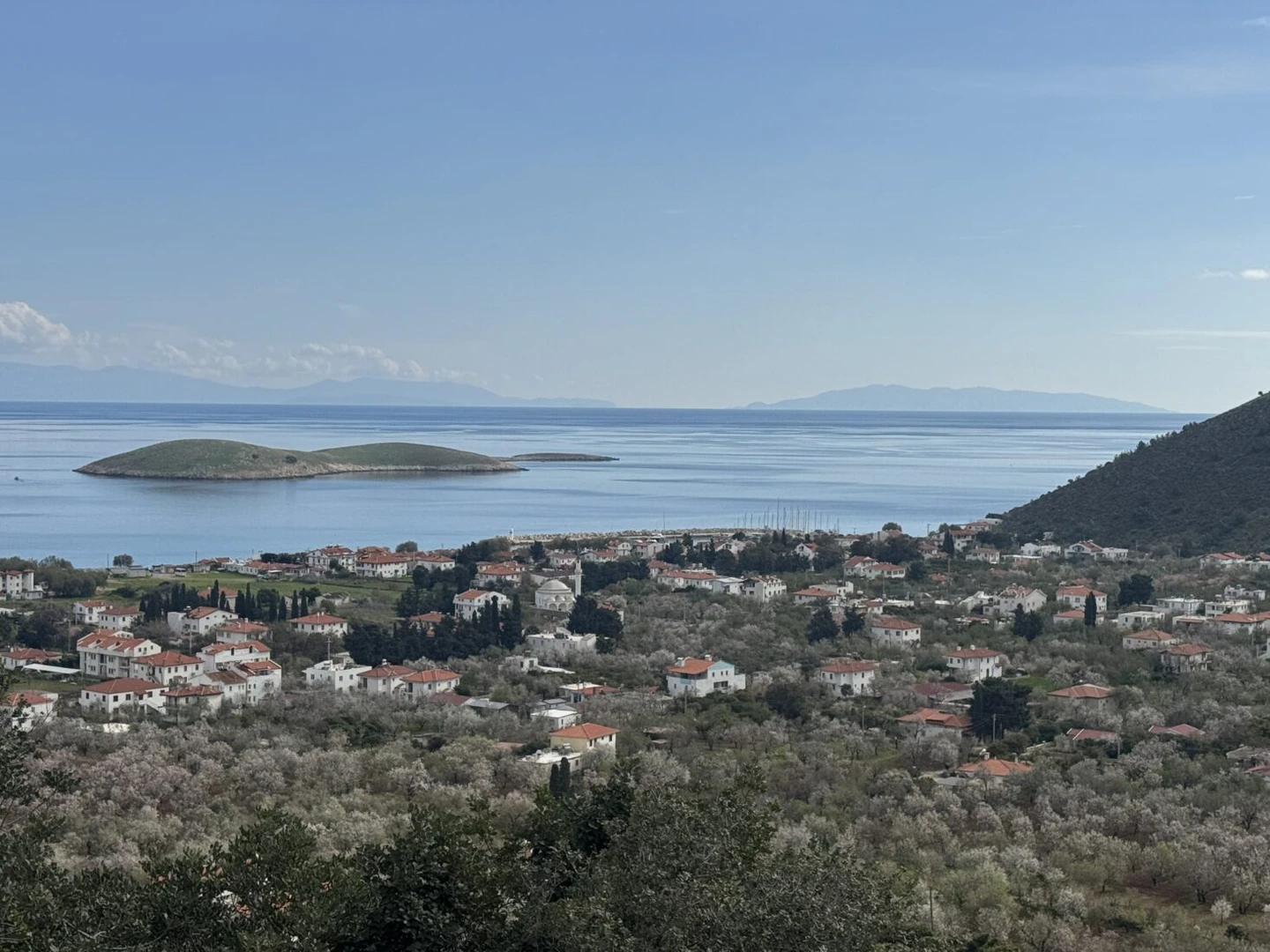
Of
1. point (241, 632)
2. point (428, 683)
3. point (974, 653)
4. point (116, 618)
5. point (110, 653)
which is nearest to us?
point (428, 683)

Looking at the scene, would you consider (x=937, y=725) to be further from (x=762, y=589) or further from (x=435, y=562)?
(x=435, y=562)

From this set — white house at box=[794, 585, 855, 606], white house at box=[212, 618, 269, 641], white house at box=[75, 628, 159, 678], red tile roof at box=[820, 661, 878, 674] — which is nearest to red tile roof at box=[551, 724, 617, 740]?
red tile roof at box=[820, 661, 878, 674]

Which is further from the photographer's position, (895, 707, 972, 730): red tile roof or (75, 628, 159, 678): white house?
(75, 628, 159, 678): white house

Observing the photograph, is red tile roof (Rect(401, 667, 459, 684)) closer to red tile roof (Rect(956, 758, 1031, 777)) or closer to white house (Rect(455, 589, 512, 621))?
white house (Rect(455, 589, 512, 621))

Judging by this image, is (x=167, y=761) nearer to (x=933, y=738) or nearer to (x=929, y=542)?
(x=933, y=738)

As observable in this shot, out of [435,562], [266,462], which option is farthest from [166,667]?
[266,462]

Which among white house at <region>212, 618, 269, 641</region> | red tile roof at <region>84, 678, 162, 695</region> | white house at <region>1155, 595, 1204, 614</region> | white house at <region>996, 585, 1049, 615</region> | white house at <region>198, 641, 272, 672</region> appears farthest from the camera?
white house at <region>996, 585, 1049, 615</region>

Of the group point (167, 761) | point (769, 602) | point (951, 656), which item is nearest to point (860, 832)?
point (167, 761)
